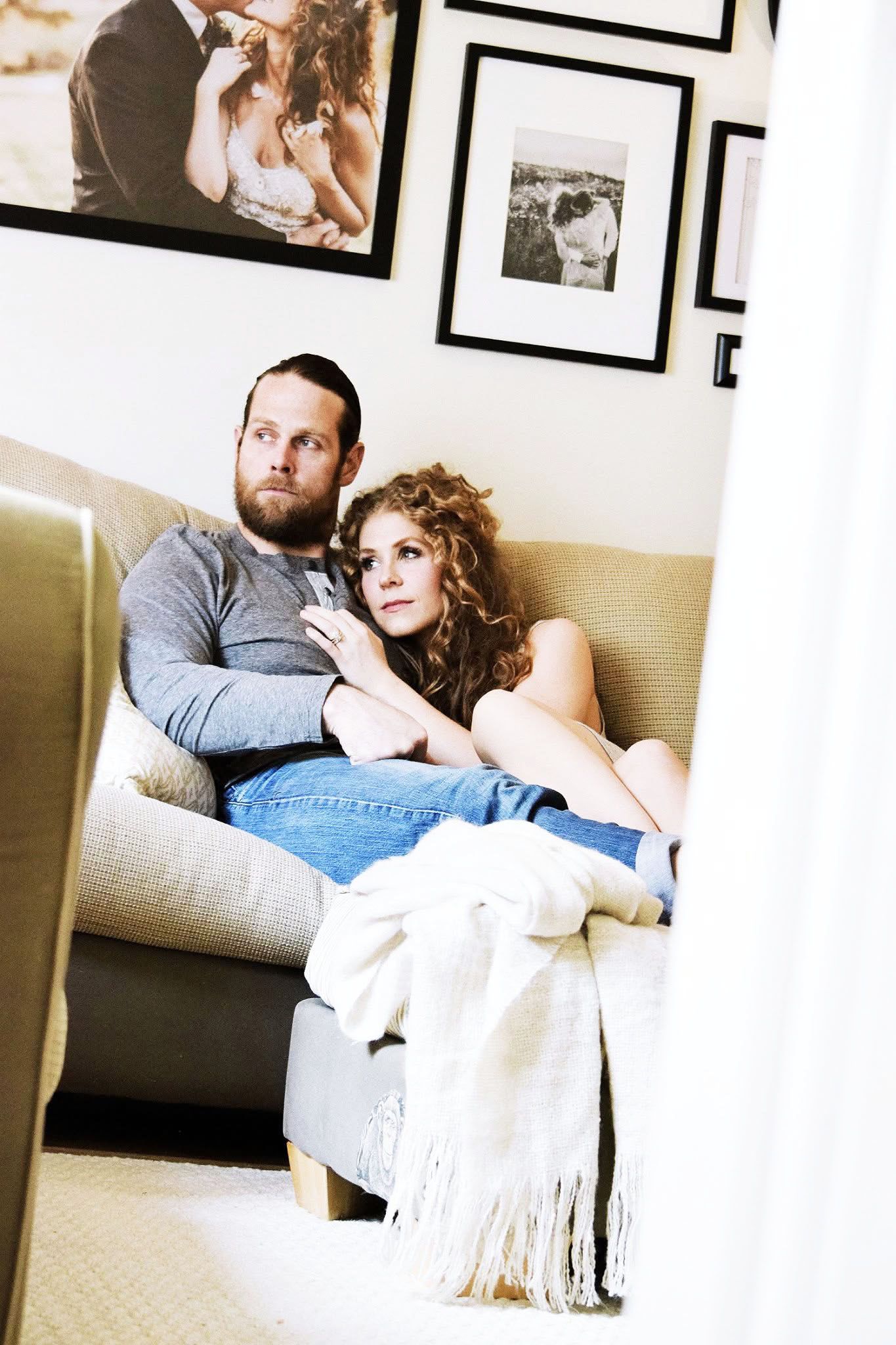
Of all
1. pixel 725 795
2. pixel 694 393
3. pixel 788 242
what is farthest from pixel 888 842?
pixel 694 393

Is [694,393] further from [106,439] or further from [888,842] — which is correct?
[888,842]

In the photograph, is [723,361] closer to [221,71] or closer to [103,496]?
[221,71]

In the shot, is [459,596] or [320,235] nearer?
[459,596]

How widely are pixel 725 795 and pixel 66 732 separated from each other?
11.2 inches

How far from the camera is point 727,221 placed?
8.55ft

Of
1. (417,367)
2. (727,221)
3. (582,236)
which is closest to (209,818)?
(417,367)

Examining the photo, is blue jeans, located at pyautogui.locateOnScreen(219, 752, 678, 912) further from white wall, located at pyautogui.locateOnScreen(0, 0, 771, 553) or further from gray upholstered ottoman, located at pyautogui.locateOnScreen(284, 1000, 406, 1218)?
white wall, located at pyautogui.locateOnScreen(0, 0, 771, 553)

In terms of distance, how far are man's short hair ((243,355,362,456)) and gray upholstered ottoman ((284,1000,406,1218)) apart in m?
1.16

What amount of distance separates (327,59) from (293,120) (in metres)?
0.14

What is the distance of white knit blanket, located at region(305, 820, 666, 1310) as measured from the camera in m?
1.04

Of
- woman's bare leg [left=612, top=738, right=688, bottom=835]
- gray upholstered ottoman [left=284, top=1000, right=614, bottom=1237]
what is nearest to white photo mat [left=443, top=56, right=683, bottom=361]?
woman's bare leg [left=612, top=738, right=688, bottom=835]

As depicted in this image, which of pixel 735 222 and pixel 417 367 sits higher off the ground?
pixel 735 222

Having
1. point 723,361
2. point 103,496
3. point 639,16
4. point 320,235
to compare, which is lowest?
point 103,496

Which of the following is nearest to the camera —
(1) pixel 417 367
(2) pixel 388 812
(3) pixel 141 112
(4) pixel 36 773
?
(4) pixel 36 773
